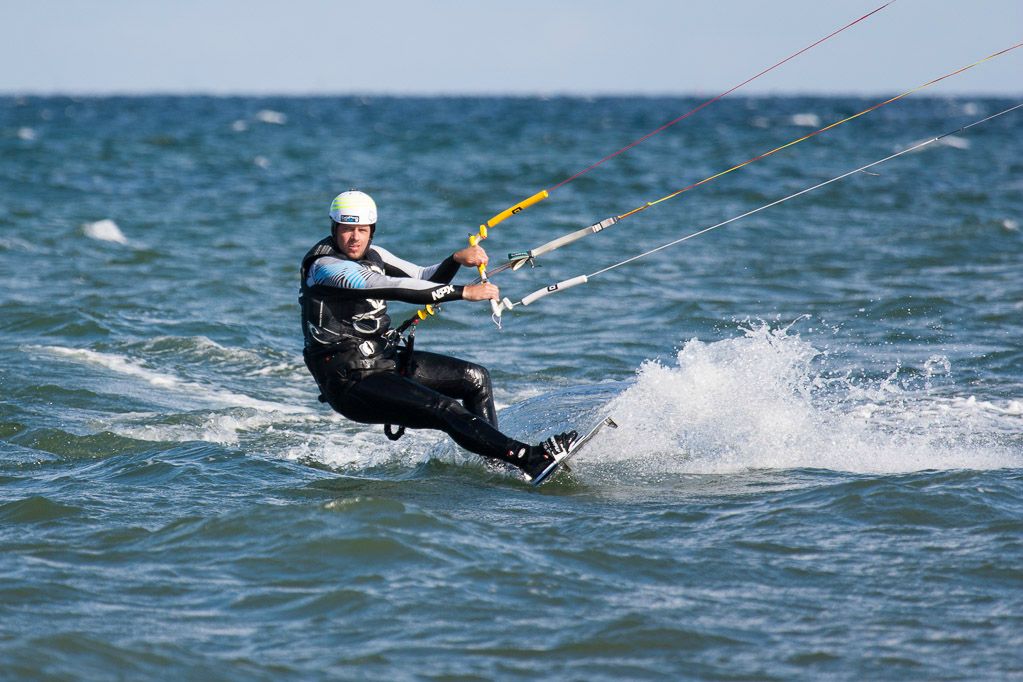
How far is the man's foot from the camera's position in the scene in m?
7.18

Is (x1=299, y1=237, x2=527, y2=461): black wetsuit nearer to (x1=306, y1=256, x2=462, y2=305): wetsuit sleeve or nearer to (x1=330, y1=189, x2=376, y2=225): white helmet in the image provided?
(x1=306, y1=256, x2=462, y2=305): wetsuit sleeve

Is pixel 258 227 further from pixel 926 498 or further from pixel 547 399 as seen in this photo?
pixel 926 498

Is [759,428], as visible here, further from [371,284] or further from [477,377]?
[371,284]

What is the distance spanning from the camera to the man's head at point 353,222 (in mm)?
7254

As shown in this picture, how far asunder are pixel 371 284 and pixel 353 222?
0.42 m

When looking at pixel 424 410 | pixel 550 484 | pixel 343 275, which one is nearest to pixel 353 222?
pixel 343 275

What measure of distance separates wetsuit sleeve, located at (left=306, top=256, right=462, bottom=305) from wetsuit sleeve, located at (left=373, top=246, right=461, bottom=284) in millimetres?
355

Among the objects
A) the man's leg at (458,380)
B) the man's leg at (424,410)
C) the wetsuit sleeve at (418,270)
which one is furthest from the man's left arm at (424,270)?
the man's leg at (424,410)

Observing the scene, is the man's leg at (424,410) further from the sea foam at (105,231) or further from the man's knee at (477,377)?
the sea foam at (105,231)

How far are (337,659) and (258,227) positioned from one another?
675 inches

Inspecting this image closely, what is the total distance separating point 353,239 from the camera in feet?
24.1

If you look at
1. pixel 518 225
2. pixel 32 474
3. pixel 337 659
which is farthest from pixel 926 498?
pixel 518 225

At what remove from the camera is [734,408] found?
8.20 meters

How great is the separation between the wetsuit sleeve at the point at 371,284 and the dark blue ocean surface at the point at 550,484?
3.78 ft
